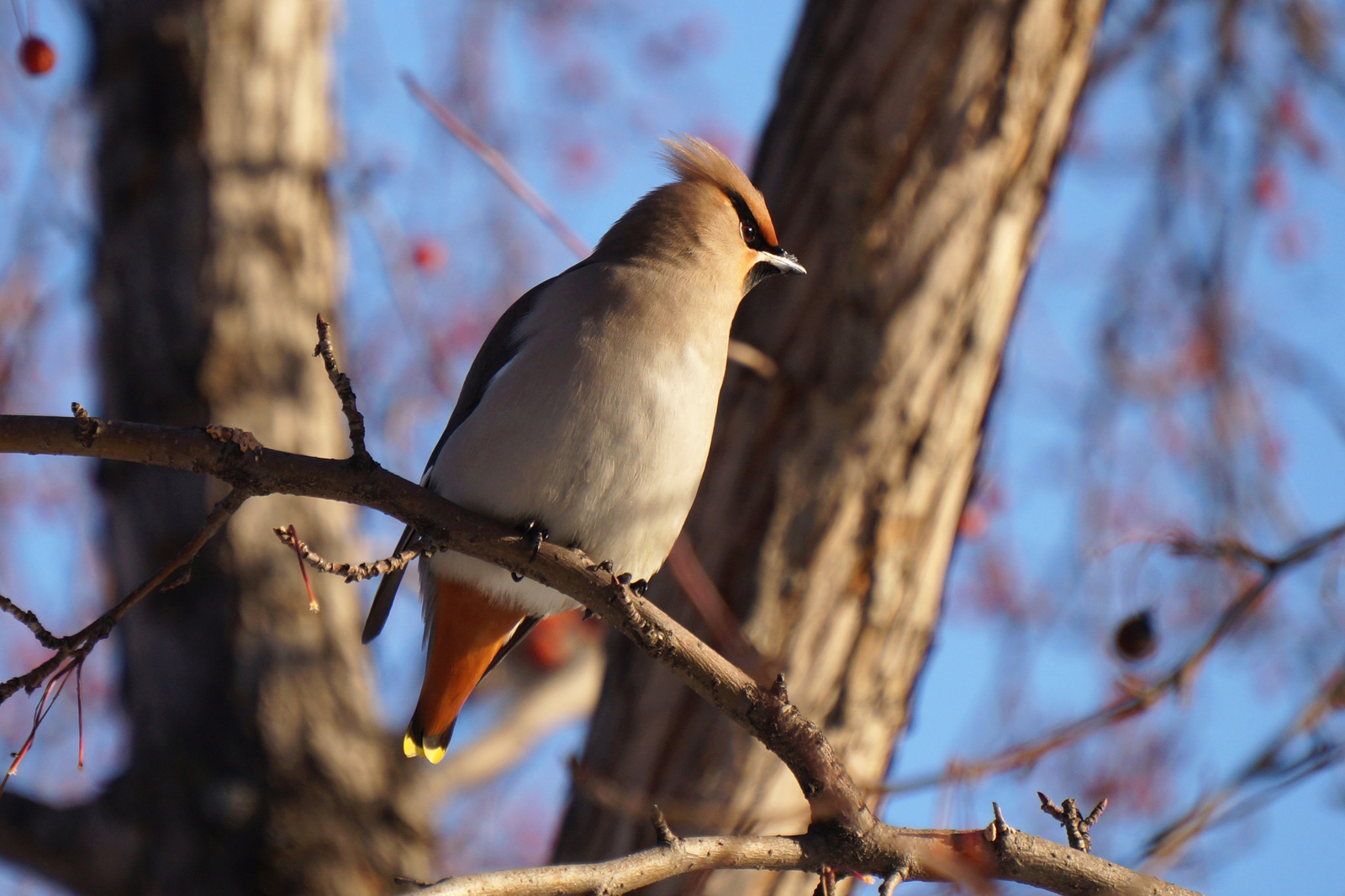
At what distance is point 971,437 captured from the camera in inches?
151

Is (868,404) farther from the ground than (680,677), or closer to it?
farther from the ground

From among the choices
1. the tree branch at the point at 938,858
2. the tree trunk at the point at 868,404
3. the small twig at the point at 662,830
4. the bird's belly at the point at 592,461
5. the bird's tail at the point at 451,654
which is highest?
the tree trunk at the point at 868,404

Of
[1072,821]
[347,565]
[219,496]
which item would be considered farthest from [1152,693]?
[219,496]

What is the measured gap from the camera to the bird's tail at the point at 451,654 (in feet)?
10.9

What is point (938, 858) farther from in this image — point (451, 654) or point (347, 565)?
point (451, 654)

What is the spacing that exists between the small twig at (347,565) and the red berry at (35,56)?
257 centimetres

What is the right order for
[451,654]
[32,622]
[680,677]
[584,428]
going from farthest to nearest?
[451,654], [584,428], [680,677], [32,622]

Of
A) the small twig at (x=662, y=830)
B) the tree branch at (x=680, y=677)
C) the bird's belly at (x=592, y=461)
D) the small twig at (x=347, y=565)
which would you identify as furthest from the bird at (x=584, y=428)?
the small twig at (x=662, y=830)

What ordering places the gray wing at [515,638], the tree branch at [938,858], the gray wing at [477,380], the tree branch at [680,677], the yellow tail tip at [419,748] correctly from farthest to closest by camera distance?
the gray wing at [515,638], the yellow tail tip at [419,748], the gray wing at [477,380], the tree branch at [938,858], the tree branch at [680,677]

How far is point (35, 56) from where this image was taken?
155 inches

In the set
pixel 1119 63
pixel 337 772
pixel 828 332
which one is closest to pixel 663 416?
pixel 828 332

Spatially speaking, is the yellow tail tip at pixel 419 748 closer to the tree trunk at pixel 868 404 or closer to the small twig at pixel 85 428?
the tree trunk at pixel 868 404

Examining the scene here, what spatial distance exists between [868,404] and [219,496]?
7.18 feet

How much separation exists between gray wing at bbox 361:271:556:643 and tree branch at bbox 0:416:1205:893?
0.85m
